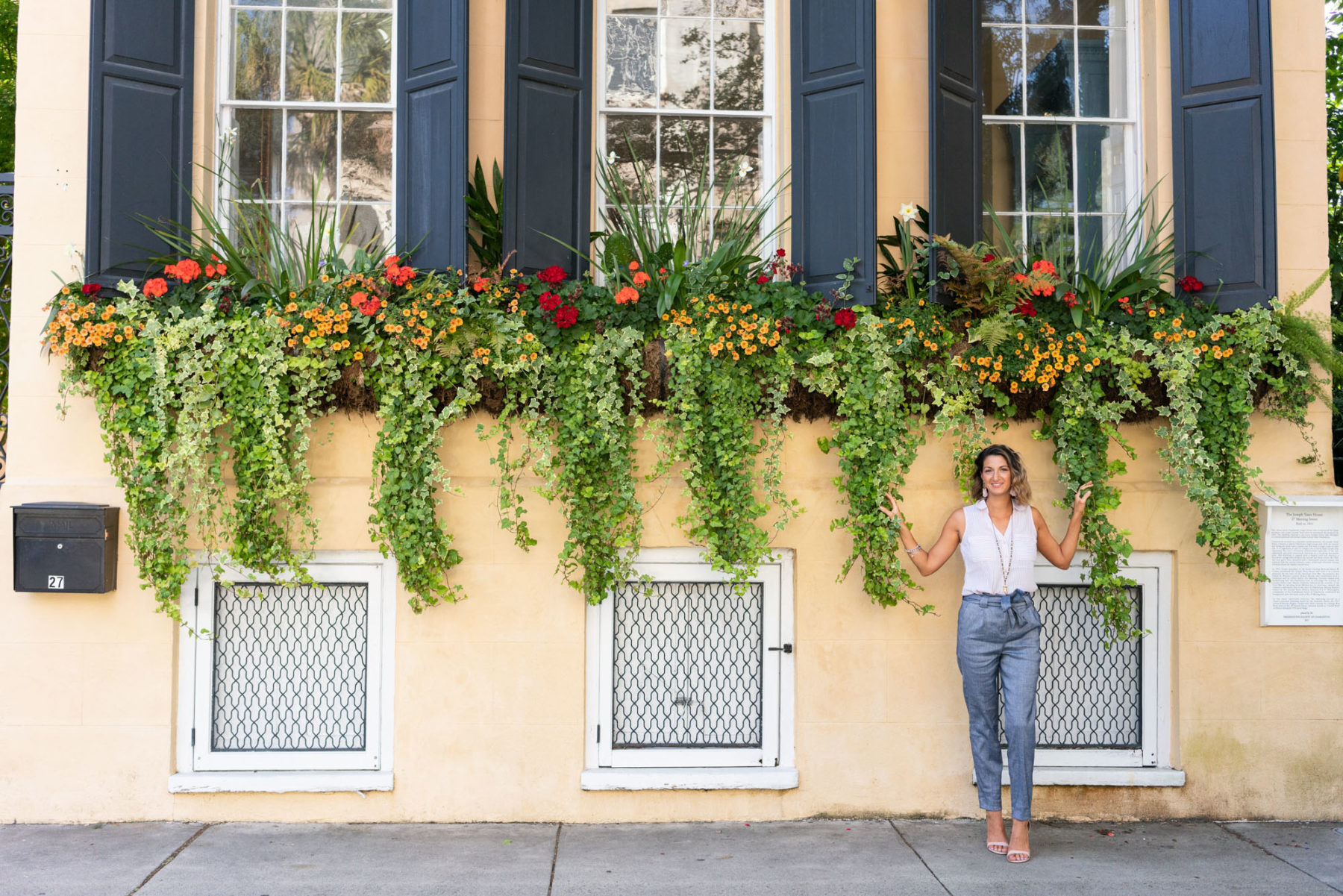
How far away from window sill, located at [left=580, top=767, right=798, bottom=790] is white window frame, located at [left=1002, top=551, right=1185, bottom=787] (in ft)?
3.83

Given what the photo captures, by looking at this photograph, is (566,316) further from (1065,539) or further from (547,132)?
(1065,539)

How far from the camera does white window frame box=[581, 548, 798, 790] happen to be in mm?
4781

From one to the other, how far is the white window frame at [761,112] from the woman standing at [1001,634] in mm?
1887

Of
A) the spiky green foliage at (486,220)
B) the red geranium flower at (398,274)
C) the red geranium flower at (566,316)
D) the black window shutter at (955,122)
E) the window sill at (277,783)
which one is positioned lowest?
the window sill at (277,783)

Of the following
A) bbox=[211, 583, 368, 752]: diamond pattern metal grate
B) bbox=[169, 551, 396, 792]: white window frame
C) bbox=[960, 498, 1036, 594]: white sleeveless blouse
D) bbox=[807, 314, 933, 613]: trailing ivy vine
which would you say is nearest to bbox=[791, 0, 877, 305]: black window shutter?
bbox=[807, 314, 933, 613]: trailing ivy vine

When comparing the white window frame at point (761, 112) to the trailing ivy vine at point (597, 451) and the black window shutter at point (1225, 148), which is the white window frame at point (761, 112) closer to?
the trailing ivy vine at point (597, 451)

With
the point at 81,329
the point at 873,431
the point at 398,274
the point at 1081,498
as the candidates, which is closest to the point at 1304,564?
the point at 1081,498

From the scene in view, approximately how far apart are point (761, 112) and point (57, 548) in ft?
13.5

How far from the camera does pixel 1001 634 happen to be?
426 centimetres

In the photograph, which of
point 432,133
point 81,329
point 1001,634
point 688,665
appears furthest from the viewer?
point 688,665

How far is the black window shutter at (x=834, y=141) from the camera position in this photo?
4.76 meters

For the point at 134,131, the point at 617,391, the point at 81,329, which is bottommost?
the point at 617,391

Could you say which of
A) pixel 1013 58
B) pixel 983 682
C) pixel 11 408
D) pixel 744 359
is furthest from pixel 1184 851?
pixel 11 408

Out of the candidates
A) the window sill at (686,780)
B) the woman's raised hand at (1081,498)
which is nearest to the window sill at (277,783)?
the window sill at (686,780)
